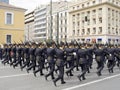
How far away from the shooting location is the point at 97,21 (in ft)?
207

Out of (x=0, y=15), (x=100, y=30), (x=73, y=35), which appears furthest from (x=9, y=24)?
(x=73, y=35)

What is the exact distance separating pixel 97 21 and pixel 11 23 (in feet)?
92.5

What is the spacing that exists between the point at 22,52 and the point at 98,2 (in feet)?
156

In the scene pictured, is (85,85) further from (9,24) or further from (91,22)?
(91,22)

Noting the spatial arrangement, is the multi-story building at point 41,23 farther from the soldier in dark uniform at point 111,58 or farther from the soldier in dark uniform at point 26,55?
the soldier in dark uniform at point 111,58

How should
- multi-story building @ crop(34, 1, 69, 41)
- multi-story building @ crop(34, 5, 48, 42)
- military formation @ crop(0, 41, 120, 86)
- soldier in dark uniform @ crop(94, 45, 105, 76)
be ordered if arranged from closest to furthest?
military formation @ crop(0, 41, 120, 86) < soldier in dark uniform @ crop(94, 45, 105, 76) < multi-story building @ crop(34, 1, 69, 41) < multi-story building @ crop(34, 5, 48, 42)

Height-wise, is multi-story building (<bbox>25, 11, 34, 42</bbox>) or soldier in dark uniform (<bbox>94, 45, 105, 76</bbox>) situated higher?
multi-story building (<bbox>25, 11, 34, 42</bbox>)

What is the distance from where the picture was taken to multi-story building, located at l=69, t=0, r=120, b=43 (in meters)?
60.7

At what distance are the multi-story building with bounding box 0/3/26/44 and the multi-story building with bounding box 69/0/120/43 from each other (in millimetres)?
20854

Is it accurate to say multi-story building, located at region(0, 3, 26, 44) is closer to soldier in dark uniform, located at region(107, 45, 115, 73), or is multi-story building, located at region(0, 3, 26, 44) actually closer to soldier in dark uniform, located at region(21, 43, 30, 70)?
soldier in dark uniform, located at region(21, 43, 30, 70)

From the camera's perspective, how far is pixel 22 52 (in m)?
17.8

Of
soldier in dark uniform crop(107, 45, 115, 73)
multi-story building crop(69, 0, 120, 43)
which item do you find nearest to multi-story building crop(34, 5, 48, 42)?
multi-story building crop(69, 0, 120, 43)

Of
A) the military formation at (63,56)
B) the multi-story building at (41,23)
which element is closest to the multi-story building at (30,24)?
the multi-story building at (41,23)

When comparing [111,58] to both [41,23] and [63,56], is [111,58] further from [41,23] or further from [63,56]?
[41,23]
